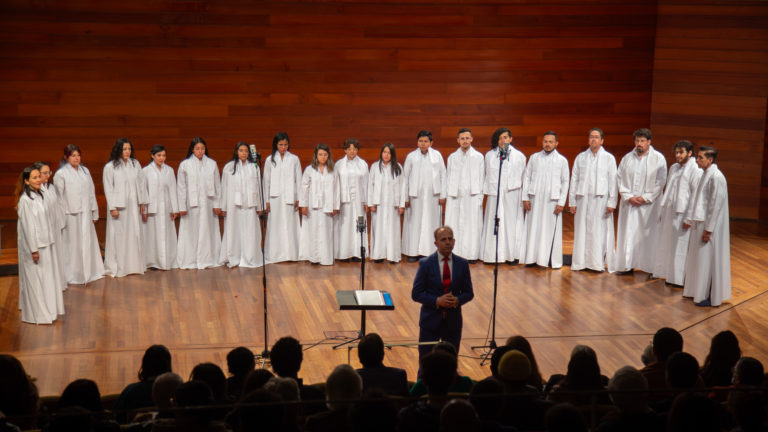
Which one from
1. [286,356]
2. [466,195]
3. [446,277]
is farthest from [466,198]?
[286,356]

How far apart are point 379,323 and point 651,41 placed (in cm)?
814

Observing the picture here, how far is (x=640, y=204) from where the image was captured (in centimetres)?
1003

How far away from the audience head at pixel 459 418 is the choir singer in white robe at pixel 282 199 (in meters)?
7.38

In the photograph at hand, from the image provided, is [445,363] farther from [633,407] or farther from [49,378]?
[49,378]

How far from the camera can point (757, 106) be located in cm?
1290

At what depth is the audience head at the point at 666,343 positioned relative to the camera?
4723 millimetres

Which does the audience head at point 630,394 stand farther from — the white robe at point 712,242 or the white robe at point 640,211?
the white robe at point 640,211

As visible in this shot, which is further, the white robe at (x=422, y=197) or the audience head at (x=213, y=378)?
the white robe at (x=422, y=197)

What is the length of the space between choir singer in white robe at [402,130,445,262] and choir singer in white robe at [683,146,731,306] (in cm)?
327

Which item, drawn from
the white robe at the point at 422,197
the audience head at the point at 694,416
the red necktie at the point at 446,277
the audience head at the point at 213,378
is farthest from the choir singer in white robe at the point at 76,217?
the audience head at the point at 694,416

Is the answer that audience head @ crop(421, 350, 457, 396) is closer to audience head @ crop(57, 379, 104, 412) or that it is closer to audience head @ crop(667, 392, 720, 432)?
audience head @ crop(667, 392, 720, 432)

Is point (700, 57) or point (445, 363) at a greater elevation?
point (700, 57)

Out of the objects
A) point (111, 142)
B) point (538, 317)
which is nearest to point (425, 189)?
point (538, 317)

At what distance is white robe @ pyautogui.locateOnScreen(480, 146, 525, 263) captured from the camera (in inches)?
416
